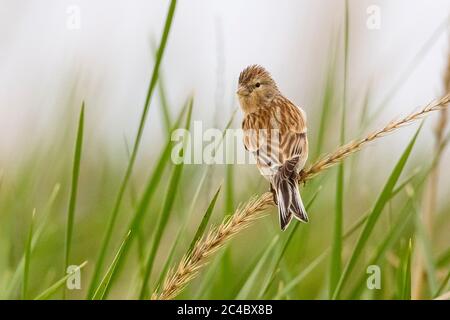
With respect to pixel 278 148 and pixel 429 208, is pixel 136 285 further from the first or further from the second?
pixel 429 208

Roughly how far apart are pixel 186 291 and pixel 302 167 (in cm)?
45

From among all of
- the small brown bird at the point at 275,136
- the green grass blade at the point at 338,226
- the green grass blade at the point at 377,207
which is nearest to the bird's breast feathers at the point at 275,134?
the small brown bird at the point at 275,136

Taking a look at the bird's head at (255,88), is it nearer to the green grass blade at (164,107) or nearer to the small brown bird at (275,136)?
the small brown bird at (275,136)

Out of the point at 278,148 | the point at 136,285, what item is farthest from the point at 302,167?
the point at 136,285

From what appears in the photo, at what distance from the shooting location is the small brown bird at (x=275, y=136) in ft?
5.26

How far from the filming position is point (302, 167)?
1.70 metres

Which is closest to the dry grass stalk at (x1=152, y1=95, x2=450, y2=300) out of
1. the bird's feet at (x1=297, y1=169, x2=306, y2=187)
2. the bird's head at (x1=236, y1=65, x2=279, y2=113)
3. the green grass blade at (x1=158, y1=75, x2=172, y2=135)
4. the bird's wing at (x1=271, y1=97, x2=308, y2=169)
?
the bird's feet at (x1=297, y1=169, x2=306, y2=187)

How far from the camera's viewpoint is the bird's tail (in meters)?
1.56

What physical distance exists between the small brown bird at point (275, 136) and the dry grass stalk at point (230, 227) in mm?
127

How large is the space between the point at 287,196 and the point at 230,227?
0.99 feet

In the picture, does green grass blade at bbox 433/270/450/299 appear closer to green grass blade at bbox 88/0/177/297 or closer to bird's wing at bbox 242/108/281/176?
bird's wing at bbox 242/108/281/176

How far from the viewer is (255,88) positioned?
78.0 inches

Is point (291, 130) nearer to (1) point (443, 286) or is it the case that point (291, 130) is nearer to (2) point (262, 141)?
(2) point (262, 141)

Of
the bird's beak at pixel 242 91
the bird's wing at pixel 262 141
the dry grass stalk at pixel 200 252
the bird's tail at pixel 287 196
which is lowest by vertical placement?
the dry grass stalk at pixel 200 252
